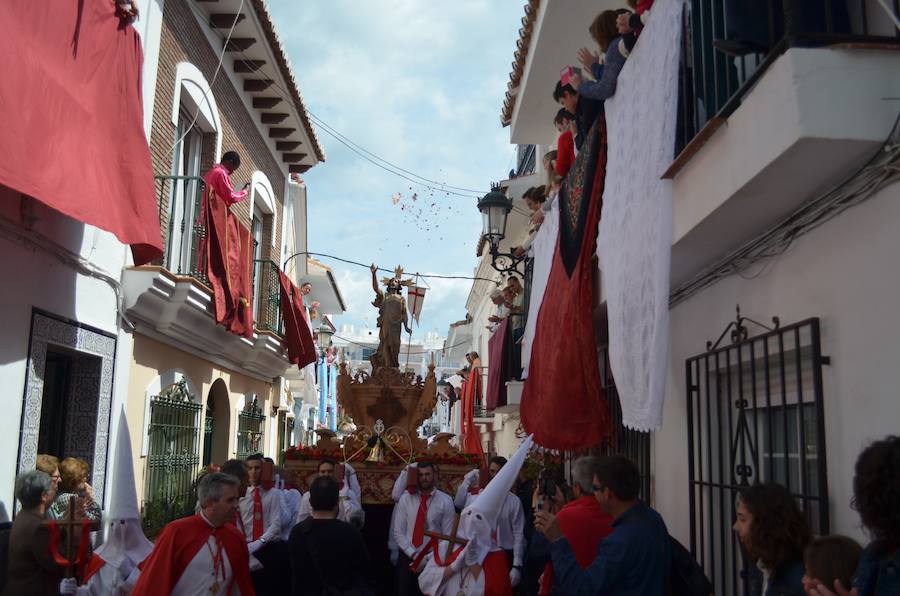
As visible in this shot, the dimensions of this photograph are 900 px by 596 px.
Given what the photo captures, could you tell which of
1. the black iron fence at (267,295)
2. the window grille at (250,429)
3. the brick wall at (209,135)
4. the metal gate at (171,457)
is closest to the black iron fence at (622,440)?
the metal gate at (171,457)

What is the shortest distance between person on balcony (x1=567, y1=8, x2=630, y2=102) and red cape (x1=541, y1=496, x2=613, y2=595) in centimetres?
309

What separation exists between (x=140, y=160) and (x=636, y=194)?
4.32 m

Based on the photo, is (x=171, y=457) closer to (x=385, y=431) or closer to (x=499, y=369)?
(x=385, y=431)

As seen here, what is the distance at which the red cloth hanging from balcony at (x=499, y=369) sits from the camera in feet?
41.7

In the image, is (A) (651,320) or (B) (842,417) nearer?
(B) (842,417)

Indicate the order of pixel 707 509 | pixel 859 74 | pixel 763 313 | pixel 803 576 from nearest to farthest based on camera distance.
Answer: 1. pixel 803 576
2. pixel 859 74
3. pixel 763 313
4. pixel 707 509

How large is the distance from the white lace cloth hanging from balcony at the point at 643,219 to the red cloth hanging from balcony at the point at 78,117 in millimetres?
3680

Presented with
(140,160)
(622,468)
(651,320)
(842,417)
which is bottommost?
(622,468)

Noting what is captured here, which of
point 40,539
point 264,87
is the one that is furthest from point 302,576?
point 264,87

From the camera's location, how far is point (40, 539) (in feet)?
15.6

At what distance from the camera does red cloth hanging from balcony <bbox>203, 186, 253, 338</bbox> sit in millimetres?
9531

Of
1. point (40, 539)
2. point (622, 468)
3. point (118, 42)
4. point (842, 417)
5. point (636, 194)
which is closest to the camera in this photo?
point (842, 417)

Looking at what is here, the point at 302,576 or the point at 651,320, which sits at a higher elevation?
the point at 651,320

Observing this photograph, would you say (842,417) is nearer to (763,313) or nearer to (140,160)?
(763,313)
